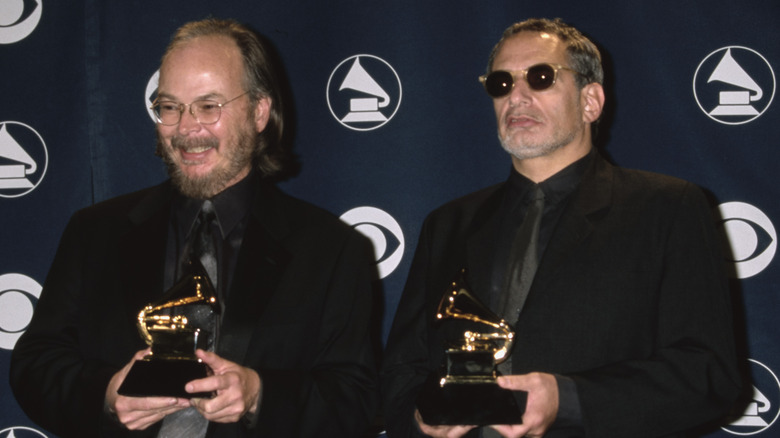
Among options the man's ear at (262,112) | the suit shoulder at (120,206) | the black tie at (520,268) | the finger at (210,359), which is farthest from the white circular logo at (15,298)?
the black tie at (520,268)

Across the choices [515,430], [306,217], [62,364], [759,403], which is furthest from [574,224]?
[62,364]

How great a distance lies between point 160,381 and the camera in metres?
1.90

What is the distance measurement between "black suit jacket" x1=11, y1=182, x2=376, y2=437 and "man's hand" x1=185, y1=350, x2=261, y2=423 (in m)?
0.11

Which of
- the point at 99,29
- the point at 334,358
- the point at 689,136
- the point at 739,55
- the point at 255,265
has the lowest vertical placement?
the point at 334,358

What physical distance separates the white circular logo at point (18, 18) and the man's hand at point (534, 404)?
2694mm

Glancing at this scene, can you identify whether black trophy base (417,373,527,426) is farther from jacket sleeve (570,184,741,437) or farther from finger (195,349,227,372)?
finger (195,349,227,372)

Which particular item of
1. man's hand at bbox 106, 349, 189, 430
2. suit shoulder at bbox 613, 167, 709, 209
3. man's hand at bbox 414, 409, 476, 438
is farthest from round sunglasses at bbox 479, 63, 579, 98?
man's hand at bbox 106, 349, 189, 430

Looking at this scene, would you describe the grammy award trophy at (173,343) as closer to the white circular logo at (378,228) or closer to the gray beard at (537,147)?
the gray beard at (537,147)

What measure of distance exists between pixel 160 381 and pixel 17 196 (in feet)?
6.10

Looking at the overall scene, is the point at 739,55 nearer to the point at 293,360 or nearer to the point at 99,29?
the point at 293,360

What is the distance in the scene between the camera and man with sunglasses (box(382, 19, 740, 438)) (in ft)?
6.54

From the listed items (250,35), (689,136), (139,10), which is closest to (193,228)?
(250,35)

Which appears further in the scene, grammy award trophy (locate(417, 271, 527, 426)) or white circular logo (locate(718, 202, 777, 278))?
white circular logo (locate(718, 202, 777, 278))

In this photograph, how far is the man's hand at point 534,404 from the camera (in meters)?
1.87
